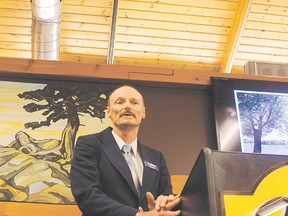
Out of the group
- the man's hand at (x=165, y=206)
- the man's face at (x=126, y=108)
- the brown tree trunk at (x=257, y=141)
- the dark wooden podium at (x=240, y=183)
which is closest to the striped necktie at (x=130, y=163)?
the man's face at (x=126, y=108)

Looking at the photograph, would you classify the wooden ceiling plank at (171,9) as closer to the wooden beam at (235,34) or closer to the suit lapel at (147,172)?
the wooden beam at (235,34)

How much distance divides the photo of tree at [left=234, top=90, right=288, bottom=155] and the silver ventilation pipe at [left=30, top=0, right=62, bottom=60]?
2.03 metres

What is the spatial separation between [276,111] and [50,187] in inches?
63.8

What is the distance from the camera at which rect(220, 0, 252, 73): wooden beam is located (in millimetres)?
4824

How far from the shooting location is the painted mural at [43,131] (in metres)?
2.53

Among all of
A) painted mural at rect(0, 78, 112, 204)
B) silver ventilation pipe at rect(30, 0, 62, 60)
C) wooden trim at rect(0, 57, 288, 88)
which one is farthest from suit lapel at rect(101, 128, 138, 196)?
silver ventilation pipe at rect(30, 0, 62, 60)

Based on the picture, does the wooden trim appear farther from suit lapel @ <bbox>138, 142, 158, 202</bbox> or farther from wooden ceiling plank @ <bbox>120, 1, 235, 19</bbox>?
wooden ceiling plank @ <bbox>120, 1, 235, 19</bbox>

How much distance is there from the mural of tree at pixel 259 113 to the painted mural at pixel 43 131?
0.93 metres

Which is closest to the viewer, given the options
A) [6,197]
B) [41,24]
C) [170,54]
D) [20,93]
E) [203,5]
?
[6,197]

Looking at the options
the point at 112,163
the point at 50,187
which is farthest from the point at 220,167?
the point at 50,187

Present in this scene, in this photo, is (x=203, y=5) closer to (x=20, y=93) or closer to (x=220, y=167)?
(x=20, y=93)

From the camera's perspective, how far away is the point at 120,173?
1738mm

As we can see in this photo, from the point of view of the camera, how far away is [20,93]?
110 inches

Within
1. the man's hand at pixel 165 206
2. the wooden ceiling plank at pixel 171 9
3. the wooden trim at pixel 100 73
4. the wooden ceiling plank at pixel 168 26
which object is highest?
the wooden ceiling plank at pixel 171 9
